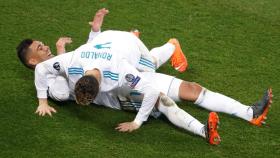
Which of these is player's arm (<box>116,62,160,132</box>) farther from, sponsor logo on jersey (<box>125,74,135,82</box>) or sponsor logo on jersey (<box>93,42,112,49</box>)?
sponsor logo on jersey (<box>93,42,112,49</box>)

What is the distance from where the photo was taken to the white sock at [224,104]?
4961mm

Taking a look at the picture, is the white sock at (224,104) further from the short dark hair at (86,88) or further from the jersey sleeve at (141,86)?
the short dark hair at (86,88)

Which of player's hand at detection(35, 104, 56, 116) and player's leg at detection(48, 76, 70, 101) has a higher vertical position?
player's leg at detection(48, 76, 70, 101)

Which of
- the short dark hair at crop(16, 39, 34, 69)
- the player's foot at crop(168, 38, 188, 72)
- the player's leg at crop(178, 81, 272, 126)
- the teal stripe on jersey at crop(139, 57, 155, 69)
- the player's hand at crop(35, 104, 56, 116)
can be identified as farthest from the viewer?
the player's foot at crop(168, 38, 188, 72)

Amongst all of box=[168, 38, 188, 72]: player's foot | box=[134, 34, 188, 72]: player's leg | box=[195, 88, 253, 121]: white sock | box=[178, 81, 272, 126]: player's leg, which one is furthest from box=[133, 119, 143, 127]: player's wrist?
box=[168, 38, 188, 72]: player's foot

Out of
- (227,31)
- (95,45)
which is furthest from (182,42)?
(95,45)

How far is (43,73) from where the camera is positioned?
514 centimetres

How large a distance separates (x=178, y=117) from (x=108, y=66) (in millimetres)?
704

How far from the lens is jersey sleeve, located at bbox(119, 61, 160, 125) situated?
4.67 metres

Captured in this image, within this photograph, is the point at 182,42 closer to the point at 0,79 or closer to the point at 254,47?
the point at 254,47

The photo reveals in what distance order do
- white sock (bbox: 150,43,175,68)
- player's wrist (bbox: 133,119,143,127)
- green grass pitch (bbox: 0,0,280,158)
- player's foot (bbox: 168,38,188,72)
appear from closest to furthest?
green grass pitch (bbox: 0,0,280,158) → player's wrist (bbox: 133,119,143,127) → white sock (bbox: 150,43,175,68) → player's foot (bbox: 168,38,188,72)

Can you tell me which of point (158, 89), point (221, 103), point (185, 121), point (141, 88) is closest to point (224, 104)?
point (221, 103)

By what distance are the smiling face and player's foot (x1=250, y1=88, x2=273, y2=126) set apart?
1.95 metres

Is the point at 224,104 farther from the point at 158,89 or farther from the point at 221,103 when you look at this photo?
the point at 158,89
